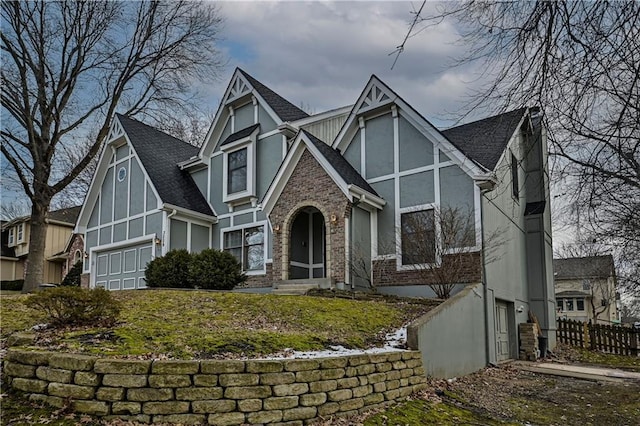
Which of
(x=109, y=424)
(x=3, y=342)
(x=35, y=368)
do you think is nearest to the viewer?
(x=109, y=424)

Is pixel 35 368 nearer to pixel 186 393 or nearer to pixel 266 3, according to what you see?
pixel 186 393

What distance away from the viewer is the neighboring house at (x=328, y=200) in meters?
12.8

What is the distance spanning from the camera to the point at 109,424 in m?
4.50

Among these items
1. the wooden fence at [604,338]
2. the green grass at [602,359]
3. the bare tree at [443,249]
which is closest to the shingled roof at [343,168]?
the bare tree at [443,249]

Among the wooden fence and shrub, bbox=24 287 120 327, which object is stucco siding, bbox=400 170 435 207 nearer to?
shrub, bbox=24 287 120 327

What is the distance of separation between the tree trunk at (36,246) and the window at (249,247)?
6.48 meters

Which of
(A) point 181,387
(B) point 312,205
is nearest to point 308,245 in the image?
(B) point 312,205

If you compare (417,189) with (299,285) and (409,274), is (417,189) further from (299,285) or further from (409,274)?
(299,285)

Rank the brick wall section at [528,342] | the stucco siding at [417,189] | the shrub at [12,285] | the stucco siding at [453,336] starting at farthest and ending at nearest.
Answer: the shrub at [12,285] → the brick wall section at [528,342] → the stucco siding at [417,189] → the stucco siding at [453,336]

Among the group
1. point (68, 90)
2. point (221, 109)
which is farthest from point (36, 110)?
point (221, 109)

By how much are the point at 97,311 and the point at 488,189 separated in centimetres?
908

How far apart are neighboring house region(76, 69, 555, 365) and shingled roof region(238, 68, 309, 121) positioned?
7 centimetres

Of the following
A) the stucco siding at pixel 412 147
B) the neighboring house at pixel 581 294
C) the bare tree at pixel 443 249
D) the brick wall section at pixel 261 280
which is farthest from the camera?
the neighboring house at pixel 581 294

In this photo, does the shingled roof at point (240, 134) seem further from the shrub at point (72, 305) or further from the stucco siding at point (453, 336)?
the shrub at point (72, 305)
